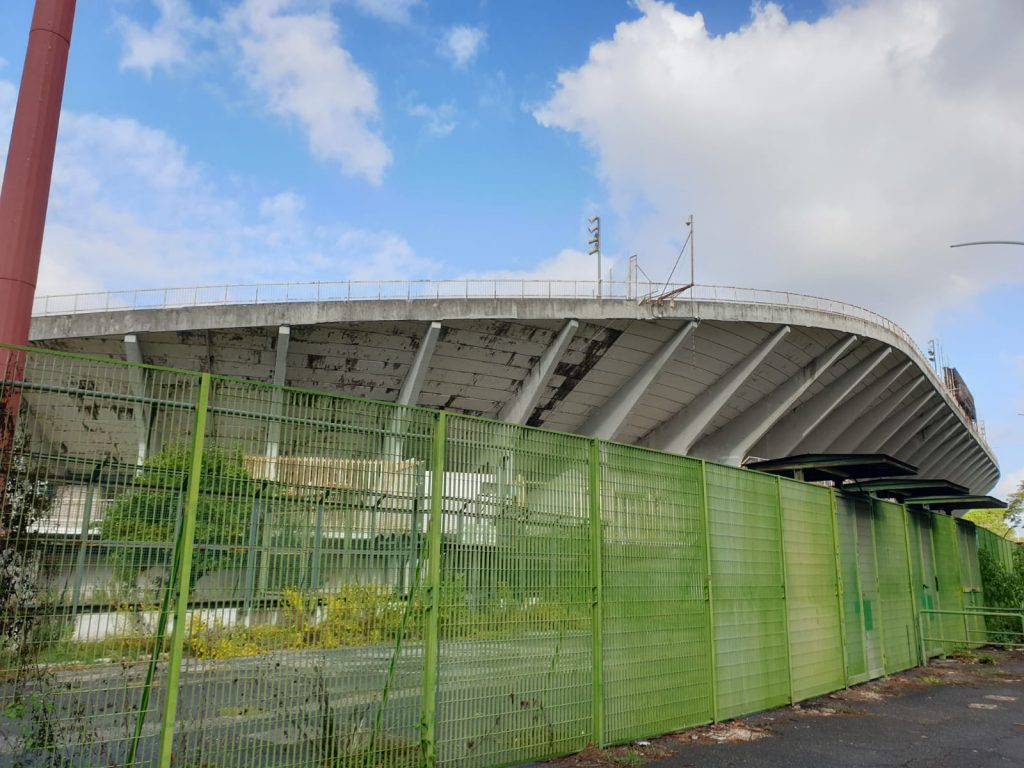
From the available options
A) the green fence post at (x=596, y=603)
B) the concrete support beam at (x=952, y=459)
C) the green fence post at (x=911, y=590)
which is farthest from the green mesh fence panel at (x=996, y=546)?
the concrete support beam at (x=952, y=459)

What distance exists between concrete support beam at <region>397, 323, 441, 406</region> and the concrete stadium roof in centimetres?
5

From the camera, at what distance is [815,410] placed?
120ft

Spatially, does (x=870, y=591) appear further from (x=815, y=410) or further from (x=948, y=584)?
(x=815, y=410)

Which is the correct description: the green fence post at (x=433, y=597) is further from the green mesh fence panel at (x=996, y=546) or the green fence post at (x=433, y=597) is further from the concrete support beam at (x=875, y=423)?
the concrete support beam at (x=875, y=423)

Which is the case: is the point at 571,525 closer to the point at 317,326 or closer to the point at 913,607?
the point at 913,607

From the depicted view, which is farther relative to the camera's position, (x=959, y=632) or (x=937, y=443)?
(x=937, y=443)

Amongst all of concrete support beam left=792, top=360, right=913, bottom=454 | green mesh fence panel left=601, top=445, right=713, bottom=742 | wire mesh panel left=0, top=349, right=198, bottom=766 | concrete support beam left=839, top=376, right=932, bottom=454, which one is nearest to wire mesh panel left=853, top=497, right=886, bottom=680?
green mesh fence panel left=601, top=445, right=713, bottom=742

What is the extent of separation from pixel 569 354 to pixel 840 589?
17.2m

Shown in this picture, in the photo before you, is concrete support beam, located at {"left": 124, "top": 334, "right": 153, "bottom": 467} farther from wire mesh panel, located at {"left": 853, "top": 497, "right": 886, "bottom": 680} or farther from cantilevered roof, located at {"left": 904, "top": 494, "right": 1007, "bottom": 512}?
cantilevered roof, located at {"left": 904, "top": 494, "right": 1007, "bottom": 512}

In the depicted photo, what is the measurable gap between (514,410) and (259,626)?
23935 millimetres

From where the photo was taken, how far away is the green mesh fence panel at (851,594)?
10.9 meters

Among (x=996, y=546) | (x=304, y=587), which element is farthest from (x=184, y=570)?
(x=996, y=546)

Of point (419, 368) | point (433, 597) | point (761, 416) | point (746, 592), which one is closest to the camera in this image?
point (433, 597)

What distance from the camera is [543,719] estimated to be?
19.8 feet
